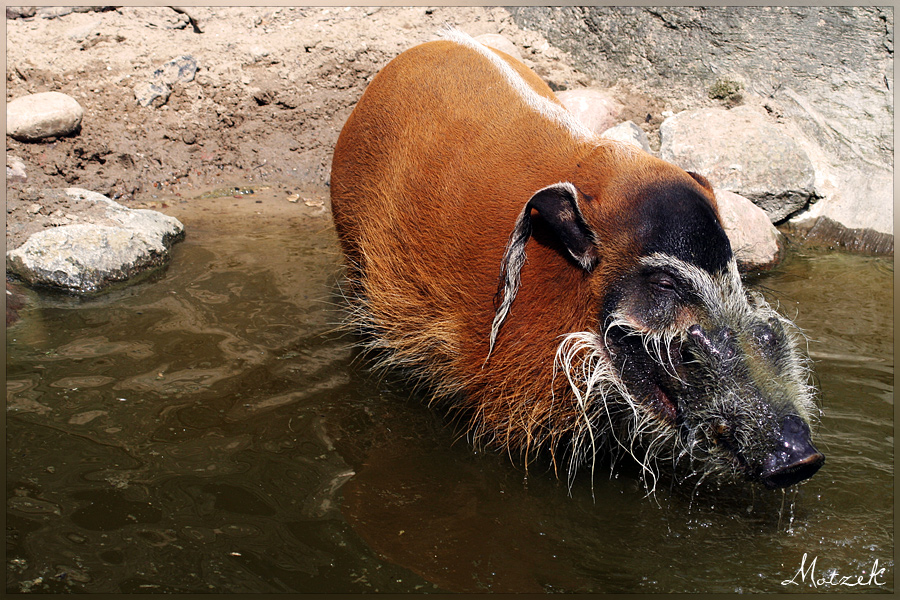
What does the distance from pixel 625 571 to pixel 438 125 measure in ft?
7.36

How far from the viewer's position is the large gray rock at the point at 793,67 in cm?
666

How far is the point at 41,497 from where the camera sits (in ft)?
9.70

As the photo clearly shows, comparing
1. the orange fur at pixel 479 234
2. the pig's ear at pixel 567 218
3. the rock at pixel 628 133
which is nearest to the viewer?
the pig's ear at pixel 567 218

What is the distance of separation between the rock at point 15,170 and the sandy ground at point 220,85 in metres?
0.15

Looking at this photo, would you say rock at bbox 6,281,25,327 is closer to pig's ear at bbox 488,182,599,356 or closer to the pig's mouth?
pig's ear at bbox 488,182,599,356

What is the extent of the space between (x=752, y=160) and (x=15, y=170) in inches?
247

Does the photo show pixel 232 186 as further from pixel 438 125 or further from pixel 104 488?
pixel 104 488

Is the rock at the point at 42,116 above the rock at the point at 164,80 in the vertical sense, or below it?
below

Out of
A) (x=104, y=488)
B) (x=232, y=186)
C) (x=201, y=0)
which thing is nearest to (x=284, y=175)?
(x=232, y=186)

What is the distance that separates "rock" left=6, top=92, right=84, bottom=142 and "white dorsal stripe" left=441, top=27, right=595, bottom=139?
13.4 feet

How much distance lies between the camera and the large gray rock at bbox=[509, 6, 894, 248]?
6.66m

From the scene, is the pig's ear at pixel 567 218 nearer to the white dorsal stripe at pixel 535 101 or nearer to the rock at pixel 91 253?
the white dorsal stripe at pixel 535 101

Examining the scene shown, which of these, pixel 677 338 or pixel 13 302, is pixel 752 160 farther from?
pixel 13 302
